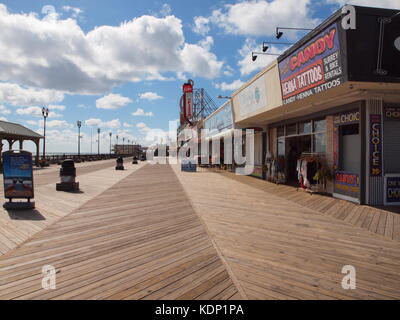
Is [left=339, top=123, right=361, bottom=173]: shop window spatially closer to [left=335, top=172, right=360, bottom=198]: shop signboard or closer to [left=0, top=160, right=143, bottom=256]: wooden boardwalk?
[left=335, top=172, right=360, bottom=198]: shop signboard

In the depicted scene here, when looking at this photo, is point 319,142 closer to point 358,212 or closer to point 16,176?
point 358,212

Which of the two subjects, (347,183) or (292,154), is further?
(292,154)

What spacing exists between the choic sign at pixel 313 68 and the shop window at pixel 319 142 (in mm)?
2013

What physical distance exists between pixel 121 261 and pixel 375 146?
25.4 ft

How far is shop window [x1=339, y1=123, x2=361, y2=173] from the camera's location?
8.28 m

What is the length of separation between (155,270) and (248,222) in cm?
289

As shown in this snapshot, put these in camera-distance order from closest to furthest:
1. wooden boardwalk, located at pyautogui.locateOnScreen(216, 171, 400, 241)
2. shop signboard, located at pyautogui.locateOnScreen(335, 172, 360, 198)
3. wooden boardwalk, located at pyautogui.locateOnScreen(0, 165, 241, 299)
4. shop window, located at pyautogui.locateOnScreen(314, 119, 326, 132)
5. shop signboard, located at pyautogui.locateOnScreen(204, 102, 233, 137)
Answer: wooden boardwalk, located at pyautogui.locateOnScreen(0, 165, 241, 299), wooden boardwalk, located at pyautogui.locateOnScreen(216, 171, 400, 241), shop signboard, located at pyautogui.locateOnScreen(335, 172, 360, 198), shop window, located at pyautogui.locateOnScreen(314, 119, 326, 132), shop signboard, located at pyautogui.locateOnScreen(204, 102, 233, 137)

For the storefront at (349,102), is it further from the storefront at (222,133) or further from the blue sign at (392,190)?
the storefront at (222,133)

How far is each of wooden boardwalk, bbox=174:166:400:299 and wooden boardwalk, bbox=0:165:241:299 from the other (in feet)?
1.09

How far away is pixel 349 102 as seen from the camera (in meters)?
8.43

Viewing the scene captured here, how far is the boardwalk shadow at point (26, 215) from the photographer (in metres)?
5.91

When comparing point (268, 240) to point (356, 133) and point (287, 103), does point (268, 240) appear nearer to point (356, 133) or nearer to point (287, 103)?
point (356, 133)

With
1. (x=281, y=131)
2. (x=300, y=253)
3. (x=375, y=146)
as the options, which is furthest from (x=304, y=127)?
(x=300, y=253)

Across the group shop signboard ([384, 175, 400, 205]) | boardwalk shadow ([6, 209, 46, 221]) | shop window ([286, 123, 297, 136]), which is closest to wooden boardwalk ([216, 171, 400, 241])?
shop signboard ([384, 175, 400, 205])
